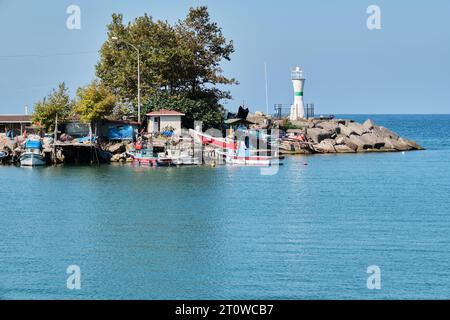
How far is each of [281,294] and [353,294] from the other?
2.41m

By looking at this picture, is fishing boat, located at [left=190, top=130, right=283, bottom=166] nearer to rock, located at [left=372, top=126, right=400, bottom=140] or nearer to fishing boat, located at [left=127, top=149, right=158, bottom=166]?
fishing boat, located at [left=127, top=149, right=158, bottom=166]

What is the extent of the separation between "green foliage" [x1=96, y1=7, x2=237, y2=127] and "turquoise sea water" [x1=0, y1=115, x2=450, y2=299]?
65.6 ft

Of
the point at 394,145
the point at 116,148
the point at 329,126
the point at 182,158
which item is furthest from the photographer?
the point at 394,145

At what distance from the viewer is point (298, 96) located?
108062 millimetres

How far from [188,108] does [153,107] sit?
130 inches

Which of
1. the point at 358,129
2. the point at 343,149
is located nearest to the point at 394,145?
the point at 358,129

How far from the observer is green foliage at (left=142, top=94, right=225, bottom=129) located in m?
85.5

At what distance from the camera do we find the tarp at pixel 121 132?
82.1 m

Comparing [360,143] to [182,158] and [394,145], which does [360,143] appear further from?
[182,158]

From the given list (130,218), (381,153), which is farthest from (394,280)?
(381,153)

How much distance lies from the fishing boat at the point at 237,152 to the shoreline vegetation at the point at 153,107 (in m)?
0.32

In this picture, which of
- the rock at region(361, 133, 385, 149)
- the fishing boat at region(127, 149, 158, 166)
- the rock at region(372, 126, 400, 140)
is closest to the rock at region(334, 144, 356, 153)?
the rock at region(361, 133, 385, 149)

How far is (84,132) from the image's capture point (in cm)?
8319

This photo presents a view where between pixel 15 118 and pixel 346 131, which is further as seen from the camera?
pixel 346 131
